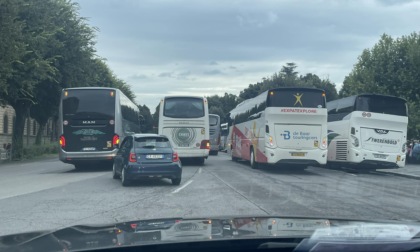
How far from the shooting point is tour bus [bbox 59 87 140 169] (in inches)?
889

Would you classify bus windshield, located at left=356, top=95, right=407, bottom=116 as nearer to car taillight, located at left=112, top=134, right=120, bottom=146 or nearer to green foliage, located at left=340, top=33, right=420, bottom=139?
car taillight, located at left=112, top=134, right=120, bottom=146

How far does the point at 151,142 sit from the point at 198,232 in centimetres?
1298

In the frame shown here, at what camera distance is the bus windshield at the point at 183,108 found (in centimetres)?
2659

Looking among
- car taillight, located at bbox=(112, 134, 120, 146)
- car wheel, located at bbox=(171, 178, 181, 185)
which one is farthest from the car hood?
car taillight, located at bbox=(112, 134, 120, 146)

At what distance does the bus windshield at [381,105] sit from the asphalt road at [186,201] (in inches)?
264

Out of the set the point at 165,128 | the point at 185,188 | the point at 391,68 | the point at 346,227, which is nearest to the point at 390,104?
the point at 165,128

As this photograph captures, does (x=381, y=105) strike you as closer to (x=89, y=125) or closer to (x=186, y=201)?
(x=89, y=125)

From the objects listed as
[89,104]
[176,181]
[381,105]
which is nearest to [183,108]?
[89,104]

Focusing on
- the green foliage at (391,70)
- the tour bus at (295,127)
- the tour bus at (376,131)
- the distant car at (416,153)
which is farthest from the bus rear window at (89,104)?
the green foliage at (391,70)

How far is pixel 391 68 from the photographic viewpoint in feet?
130

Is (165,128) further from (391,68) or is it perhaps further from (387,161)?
(391,68)

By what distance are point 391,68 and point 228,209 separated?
32272mm

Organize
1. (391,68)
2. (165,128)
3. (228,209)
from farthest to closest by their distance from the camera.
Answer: (391,68) < (165,128) < (228,209)

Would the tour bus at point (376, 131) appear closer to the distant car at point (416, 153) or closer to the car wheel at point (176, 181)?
the car wheel at point (176, 181)
